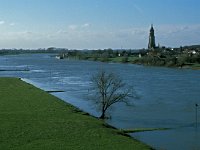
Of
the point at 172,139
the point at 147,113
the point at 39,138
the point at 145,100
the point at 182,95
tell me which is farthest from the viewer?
the point at 182,95

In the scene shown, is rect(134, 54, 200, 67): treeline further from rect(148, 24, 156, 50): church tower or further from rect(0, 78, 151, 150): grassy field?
rect(0, 78, 151, 150): grassy field

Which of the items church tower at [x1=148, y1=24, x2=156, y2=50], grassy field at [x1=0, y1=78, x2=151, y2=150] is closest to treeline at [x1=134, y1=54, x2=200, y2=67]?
church tower at [x1=148, y1=24, x2=156, y2=50]

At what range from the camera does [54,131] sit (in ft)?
84.5

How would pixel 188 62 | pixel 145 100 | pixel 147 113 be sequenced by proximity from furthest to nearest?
pixel 188 62 < pixel 145 100 < pixel 147 113

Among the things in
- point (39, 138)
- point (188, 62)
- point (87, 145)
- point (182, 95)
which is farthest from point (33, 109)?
point (188, 62)

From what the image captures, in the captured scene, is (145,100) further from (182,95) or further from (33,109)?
(33,109)

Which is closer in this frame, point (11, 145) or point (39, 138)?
point (11, 145)

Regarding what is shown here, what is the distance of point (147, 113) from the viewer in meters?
36.0

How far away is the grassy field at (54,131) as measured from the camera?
22109mm

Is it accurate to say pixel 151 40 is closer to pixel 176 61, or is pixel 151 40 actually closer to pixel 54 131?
pixel 176 61

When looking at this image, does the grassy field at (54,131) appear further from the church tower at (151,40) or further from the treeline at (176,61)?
the church tower at (151,40)

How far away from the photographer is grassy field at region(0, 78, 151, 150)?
2211 cm

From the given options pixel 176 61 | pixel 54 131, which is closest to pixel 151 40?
pixel 176 61

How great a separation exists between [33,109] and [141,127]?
10.6 m
